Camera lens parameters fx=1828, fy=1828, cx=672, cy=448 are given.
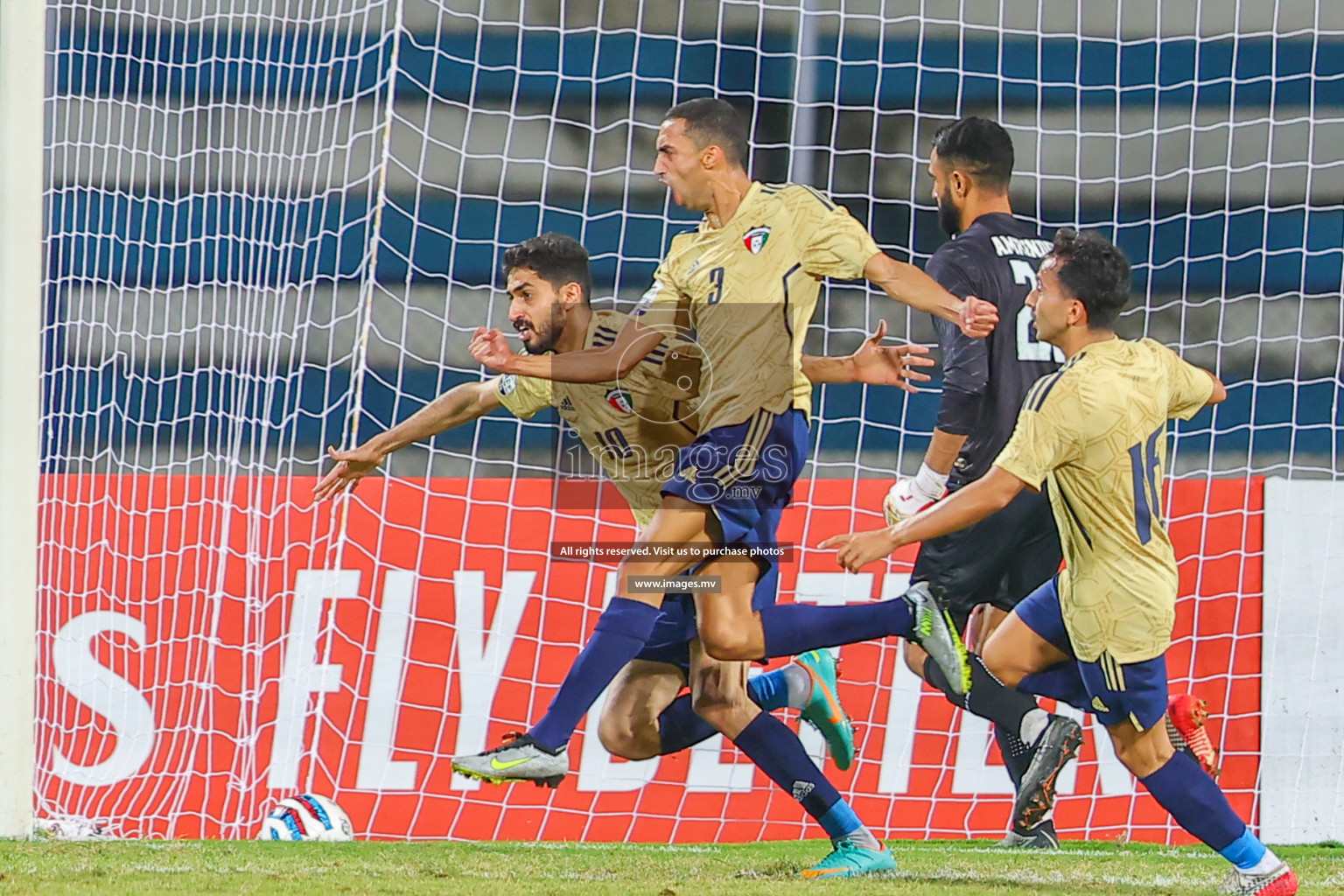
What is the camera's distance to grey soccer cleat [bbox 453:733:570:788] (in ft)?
14.0

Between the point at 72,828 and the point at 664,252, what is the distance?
3.30 m

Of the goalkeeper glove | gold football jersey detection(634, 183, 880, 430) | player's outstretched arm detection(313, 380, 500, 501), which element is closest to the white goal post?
player's outstretched arm detection(313, 380, 500, 501)

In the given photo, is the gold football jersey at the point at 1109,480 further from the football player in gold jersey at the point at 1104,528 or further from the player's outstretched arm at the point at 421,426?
the player's outstretched arm at the point at 421,426

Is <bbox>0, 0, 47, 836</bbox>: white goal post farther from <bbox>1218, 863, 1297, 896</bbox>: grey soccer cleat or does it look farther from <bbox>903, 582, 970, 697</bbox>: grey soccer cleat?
<bbox>1218, 863, 1297, 896</bbox>: grey soccer cleat

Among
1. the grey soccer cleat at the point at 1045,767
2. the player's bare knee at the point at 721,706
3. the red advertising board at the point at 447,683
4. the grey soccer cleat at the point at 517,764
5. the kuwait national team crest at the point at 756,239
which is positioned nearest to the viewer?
the grey soccer cleat at the point at 517,764

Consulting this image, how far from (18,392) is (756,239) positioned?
2.00 meters

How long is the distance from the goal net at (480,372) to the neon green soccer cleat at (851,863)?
108cm

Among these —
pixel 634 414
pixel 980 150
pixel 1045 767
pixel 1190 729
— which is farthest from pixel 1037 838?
pixel 980 150

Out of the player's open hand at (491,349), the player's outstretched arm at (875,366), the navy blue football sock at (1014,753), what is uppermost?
the player's open hand at (491,349)

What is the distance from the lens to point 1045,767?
509cm

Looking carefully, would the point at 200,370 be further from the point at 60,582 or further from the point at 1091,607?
the point at 1091,607

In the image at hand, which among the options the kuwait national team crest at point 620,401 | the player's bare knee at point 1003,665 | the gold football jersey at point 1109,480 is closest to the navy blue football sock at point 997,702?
the player's bare knee at point 1003,665

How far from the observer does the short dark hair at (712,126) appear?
4.98 meters

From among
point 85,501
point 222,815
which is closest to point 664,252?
point 85,501
